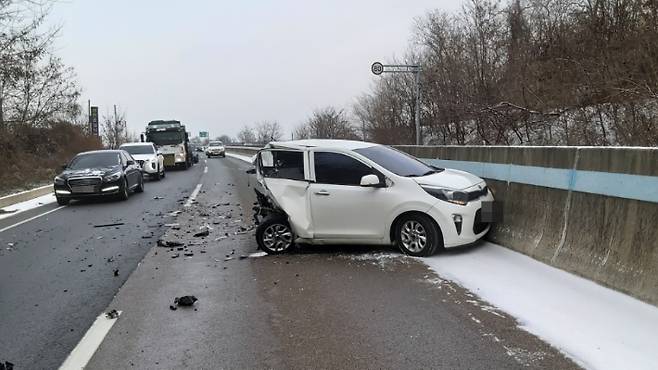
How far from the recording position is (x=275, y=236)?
7.92m

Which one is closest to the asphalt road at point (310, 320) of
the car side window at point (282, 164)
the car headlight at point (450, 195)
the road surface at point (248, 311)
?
the road surface at point (248, 311)

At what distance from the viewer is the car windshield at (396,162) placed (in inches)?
307

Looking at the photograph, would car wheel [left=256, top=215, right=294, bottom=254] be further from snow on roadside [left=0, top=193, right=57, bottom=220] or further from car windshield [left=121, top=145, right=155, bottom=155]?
car windshield [left=121, top=145, right=155, bottom=155]

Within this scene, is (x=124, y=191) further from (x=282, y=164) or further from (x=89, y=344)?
(x=89, y=344)

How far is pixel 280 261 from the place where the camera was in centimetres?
747

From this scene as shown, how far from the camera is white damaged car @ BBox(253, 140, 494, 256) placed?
284 inches

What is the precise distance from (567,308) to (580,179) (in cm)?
A: 177

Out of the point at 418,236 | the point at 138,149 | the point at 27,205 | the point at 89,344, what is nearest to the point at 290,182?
the point at 418,236

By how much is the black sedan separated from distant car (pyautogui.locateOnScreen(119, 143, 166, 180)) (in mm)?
6757

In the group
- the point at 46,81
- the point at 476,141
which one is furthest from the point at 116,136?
the point at 476,141

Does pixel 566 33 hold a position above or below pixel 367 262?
above

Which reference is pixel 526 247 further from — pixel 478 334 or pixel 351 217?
pixel 478 334

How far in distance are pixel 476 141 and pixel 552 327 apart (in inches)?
914

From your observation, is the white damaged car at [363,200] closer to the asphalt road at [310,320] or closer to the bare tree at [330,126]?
the asphalt road at [310,320]
